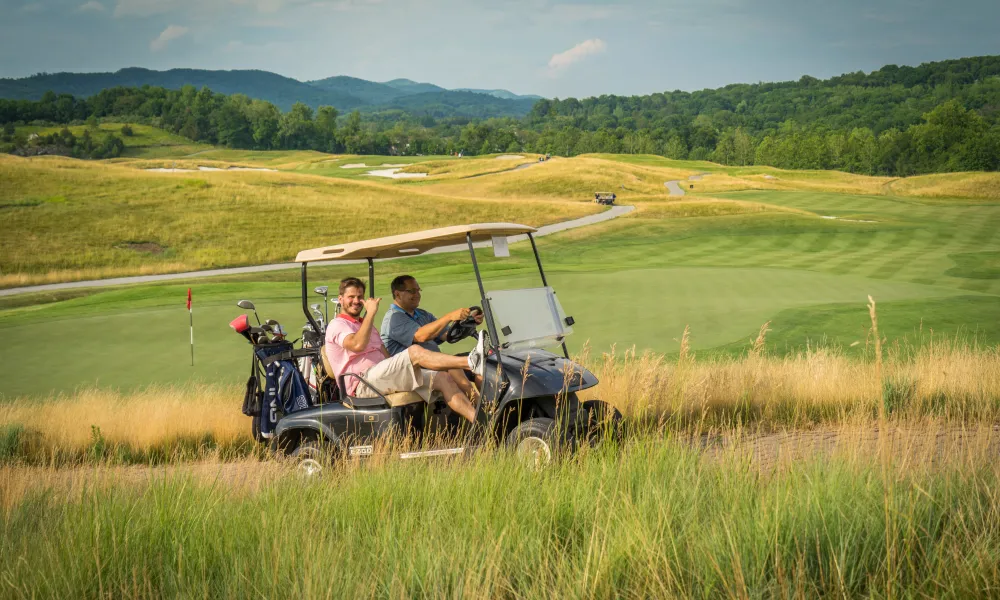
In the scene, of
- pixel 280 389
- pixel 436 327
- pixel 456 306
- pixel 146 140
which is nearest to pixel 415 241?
pixel 436 327

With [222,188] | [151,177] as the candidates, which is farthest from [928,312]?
[151,177]

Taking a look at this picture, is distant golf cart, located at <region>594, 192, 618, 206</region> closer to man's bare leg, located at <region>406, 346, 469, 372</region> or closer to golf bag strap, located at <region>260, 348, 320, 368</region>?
golf bag strap, located at <region>260, 348, 320, 368</region>

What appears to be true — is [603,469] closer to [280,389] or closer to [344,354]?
[344,354]

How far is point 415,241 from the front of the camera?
5711mm

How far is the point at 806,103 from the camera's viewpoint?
137125mm

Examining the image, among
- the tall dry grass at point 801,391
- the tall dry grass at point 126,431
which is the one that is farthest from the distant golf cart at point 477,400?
the tall dry grass at point 126,431

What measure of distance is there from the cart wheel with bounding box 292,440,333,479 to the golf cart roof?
1.34 meters

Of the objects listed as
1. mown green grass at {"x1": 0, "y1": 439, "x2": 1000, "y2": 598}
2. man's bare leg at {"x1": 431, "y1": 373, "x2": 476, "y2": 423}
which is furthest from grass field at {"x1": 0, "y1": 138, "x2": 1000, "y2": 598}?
man's bare leg at {"x1": 431, "y1": 373, "x2": 476, "y2": 423}

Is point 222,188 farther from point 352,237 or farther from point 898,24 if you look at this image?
point 898,24

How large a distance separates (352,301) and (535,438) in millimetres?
1875

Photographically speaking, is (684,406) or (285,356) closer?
(285,356)

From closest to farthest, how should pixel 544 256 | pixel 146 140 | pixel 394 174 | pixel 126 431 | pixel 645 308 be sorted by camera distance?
pixel 126 431
pixel 645 308
pixel 544 256
pixel 394 174
pixel 146 140

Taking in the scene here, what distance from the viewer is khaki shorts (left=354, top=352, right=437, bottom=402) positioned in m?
5.60

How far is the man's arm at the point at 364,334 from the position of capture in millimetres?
5684
